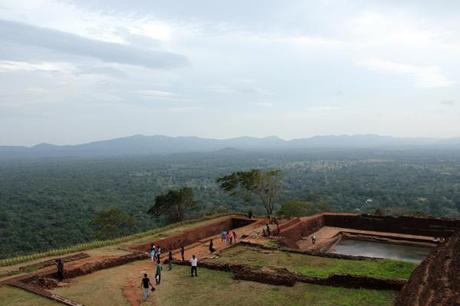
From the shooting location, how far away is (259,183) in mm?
31891

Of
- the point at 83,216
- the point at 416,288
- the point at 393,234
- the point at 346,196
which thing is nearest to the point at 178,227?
the point at 393,234

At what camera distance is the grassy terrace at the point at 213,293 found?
12.4 metres

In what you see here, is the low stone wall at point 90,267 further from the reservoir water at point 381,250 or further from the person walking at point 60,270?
the reservoir water at point 381,250

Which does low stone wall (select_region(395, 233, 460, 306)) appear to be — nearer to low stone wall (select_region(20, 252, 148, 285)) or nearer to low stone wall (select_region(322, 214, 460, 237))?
low stone wall (select_region(20, 252, 148, 285))

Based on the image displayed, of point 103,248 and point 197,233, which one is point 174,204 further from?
point 103,248


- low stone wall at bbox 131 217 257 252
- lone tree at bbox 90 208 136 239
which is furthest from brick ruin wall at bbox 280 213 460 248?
lone tree at bbox 90 208 136 239

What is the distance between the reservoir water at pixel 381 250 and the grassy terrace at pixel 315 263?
4.96 m

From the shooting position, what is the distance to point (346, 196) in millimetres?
66438

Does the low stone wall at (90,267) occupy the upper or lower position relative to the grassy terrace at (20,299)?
lower

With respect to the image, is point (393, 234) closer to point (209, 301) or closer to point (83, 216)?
point (209, 301)

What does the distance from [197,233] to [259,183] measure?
27.9ft

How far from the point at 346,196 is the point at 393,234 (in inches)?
1630

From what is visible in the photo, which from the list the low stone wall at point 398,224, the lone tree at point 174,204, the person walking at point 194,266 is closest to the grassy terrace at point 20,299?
the person walking at point 194,266

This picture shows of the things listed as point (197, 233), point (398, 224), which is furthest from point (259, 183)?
point (398, 224)
